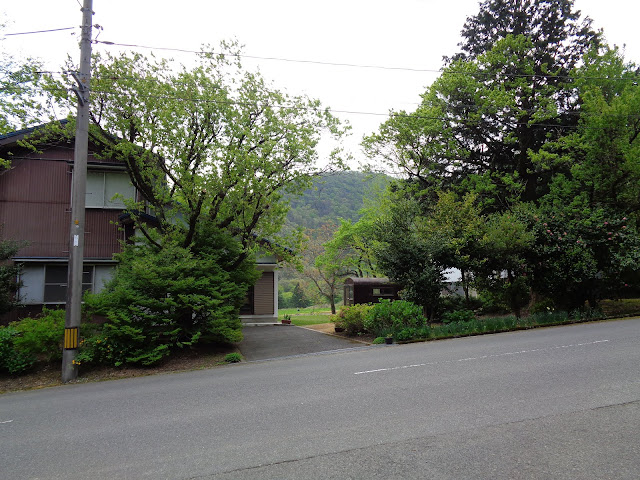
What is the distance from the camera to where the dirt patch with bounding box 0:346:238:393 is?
33.2 feet

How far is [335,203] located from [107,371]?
120 feet

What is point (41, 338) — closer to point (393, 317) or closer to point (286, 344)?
point (286, 344)

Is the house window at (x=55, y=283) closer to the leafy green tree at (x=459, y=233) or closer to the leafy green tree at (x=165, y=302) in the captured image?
the leafy green tree at (x=165, y=302)

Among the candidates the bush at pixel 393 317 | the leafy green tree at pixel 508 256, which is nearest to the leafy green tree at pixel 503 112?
the leafy green tree at pixel 508 256

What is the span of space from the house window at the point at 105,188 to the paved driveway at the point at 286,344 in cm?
749

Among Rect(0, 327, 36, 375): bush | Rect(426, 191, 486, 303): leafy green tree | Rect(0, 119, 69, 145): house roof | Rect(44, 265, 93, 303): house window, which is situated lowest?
Rect(0, 327, 36, 375): bush

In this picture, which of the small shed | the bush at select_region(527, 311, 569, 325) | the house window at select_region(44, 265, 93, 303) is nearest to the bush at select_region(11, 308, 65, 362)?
the house window at select_region(44, 265, 93, 303)

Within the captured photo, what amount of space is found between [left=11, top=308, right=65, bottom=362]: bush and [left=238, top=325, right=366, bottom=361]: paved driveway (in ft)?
16.6

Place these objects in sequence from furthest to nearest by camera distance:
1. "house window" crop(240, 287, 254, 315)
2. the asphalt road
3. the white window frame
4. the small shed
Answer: the small shed < "house window" crop(240, 287, 254, 315) < the white window frame < the asphalt road

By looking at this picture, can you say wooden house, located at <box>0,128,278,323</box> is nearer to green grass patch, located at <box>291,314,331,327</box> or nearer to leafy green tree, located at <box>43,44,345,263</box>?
leafy green tree, located at <box>43,44,345,263</box>

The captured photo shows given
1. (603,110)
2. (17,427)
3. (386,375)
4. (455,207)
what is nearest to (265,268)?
(455,207)

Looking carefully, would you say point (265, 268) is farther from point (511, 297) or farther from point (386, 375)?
point (386, 375)

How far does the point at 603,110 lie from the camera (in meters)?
17.0

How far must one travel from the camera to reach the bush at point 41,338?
1072 centimetres
